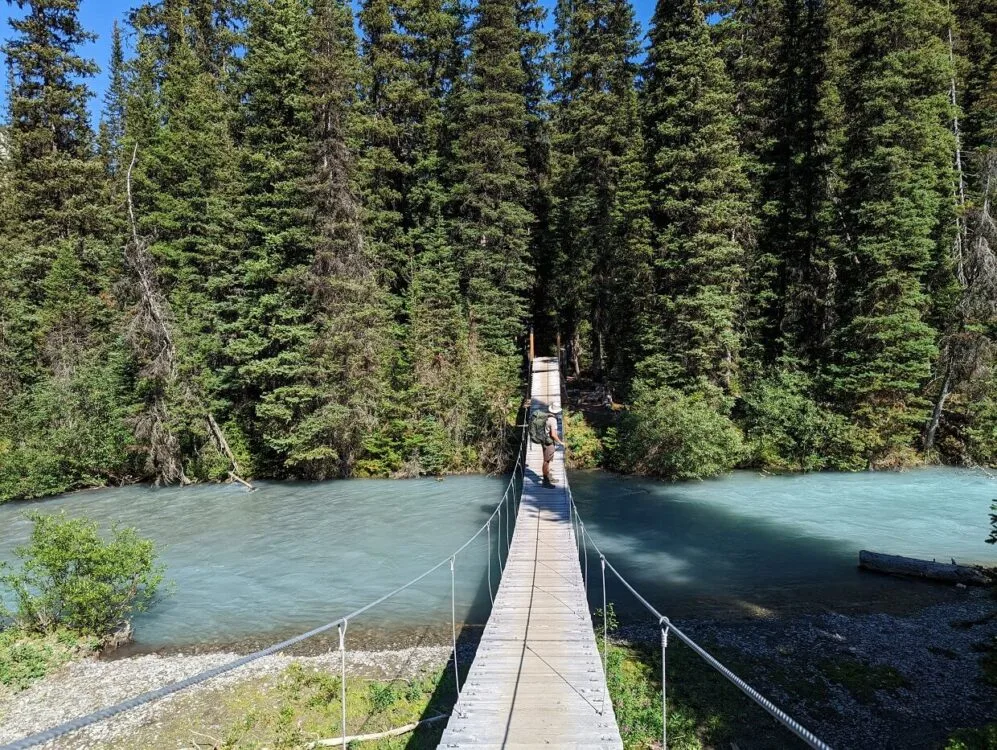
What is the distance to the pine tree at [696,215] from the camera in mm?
17844

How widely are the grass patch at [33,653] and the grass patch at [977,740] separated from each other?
10.4 metres

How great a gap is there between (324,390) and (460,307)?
590 cm

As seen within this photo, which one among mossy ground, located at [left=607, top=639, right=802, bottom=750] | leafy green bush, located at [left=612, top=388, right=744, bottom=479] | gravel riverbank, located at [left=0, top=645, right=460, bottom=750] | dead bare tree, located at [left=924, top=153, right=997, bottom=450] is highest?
dead bare tree, located at [left=924, top=153, right=997, bottom=450]

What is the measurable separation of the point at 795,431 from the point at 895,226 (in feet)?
21.8

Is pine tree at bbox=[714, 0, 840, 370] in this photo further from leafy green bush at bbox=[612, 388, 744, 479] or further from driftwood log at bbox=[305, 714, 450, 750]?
driftwood log at bbox=[305, 714, 450, 750]

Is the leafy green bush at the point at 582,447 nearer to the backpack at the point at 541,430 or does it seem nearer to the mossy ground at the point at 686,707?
the backpack at the point at 541,430

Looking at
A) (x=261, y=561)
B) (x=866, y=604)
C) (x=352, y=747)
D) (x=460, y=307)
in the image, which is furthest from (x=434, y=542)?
(x=460, y=307)

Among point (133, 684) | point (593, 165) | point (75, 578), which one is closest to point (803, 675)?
point (133, 684)

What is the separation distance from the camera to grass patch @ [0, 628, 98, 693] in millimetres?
7691

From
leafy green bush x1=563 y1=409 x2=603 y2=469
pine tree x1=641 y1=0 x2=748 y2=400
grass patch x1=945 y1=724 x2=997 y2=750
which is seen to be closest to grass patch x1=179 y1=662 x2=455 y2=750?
grass patch x1=945 y1=724 x2=997 y2=750

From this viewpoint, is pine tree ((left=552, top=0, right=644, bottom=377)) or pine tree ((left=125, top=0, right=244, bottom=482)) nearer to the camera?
pine tree ((left=125, top=0, right=244, bottom=482))

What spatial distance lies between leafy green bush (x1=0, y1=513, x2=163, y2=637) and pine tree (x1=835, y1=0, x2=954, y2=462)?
18453mm

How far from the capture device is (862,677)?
718 centimetres

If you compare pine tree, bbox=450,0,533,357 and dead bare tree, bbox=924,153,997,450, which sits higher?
pine tree, bbox=450,0,533,357
